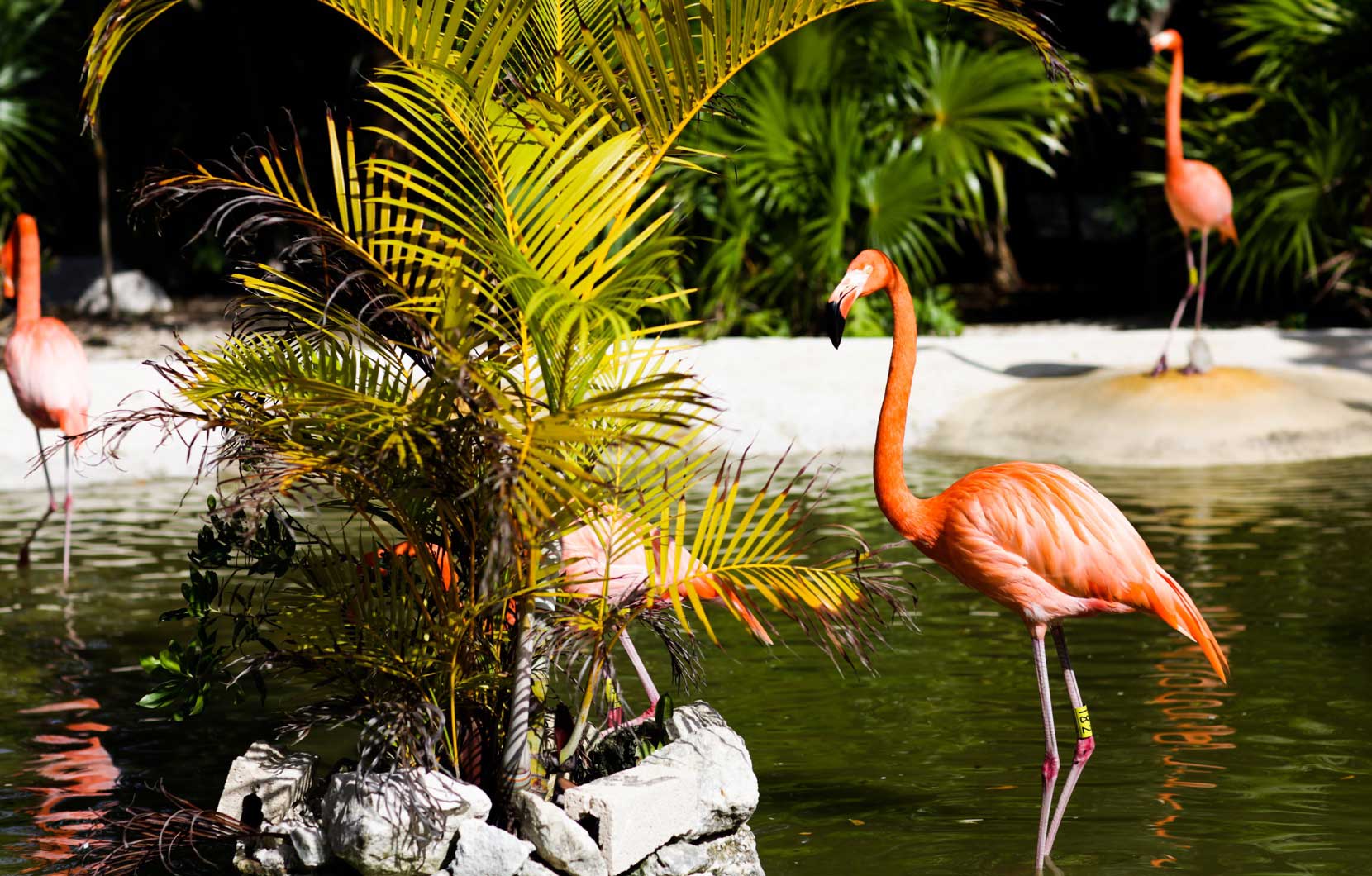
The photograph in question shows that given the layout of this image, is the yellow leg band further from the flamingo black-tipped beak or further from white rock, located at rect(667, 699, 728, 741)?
the flamingo black-tipped beak

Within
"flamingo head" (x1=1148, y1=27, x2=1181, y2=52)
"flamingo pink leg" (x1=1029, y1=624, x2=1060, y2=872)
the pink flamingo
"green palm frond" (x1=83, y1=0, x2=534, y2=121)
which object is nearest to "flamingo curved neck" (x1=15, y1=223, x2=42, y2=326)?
the pink flamingo

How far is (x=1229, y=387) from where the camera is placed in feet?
37.8

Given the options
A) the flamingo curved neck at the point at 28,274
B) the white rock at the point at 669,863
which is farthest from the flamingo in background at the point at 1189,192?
the white rock at the point at 669,863

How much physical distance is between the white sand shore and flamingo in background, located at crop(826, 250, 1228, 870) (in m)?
6.71

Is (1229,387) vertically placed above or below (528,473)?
below

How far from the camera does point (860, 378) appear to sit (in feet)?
41.6

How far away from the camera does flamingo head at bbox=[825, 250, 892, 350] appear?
12.6 feet

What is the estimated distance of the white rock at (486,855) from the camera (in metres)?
3.76

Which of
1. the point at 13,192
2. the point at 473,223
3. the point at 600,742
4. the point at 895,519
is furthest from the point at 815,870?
the point at 13,192

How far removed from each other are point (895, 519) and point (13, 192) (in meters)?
17.6

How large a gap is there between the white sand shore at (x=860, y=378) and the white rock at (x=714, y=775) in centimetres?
715

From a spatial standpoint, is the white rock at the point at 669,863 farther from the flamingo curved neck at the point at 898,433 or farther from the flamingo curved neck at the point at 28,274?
the flamingo curved neck at the point at 28,274

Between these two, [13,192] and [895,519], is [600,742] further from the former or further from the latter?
[13,192]

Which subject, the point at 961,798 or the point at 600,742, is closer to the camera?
the point at 600,742
